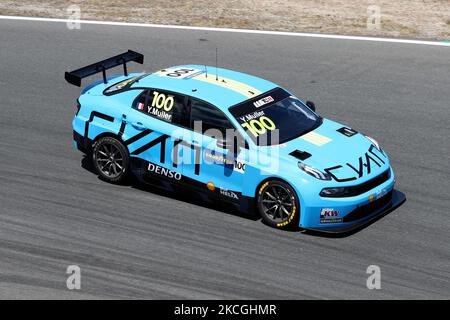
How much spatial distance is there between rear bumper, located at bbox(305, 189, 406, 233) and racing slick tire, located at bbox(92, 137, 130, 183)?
2917 millimetres

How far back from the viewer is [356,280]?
10.2m

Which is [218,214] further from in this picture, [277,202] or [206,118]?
[206,118]

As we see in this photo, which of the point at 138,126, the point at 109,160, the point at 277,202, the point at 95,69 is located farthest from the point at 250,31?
the point at 277,202

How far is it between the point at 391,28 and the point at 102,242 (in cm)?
998

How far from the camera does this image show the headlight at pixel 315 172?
1090 cm

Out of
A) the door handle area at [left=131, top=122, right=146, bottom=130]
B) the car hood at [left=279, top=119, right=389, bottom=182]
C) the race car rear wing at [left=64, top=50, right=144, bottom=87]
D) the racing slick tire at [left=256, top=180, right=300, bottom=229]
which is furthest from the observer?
the race car rear wing at [left=64, top=50, right=144, bottom=87]

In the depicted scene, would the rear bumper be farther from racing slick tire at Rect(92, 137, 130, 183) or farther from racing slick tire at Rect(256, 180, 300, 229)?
racing slick tire at Rect(92, 137, 130, 183)

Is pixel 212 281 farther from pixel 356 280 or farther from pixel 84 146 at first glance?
pixel 84 146

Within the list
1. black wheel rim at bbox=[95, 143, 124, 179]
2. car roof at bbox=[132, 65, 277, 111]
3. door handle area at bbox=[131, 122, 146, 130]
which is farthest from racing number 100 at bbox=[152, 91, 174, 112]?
black wheel rim at bbox=[95, 143, 124, 179]

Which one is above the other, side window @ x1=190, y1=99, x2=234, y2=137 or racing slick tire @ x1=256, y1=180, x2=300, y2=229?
side window @ x1=190, y1=99, x2=234, y2=137

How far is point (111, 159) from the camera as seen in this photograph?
1245 centimetres

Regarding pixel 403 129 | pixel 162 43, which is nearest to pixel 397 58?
pixel 403 129

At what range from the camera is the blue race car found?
11.0 metres

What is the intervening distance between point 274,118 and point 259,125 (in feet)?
1.08
